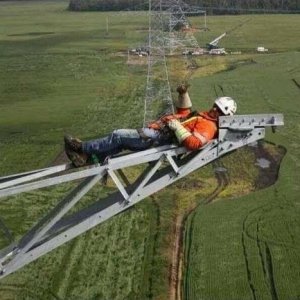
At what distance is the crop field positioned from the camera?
1391 centimetres

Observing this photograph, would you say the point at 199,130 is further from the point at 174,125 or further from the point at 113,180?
the point at 113,180

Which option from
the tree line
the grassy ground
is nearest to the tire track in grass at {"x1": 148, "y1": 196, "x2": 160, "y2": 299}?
the grassy ground

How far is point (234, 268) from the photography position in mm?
14375

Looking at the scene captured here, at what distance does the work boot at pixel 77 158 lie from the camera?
24.7ft

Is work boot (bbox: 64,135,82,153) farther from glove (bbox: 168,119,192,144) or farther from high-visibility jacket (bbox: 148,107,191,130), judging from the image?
glove (bbox: 168,119,192,144)

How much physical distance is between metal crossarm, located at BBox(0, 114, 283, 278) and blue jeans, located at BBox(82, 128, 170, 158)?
1.09 feet

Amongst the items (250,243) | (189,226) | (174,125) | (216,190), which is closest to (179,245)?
(189,226)

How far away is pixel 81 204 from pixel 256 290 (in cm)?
681

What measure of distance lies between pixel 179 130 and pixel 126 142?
33.4 inches

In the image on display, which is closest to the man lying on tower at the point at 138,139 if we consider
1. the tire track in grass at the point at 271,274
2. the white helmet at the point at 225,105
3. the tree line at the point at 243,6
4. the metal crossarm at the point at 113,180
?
the white helmet at the point at 225,105

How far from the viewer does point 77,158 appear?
7598 millimetres

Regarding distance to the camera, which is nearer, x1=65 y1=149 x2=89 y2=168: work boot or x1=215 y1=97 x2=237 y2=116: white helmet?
x1=65 y1=149 x2=89 y2=168: work boot

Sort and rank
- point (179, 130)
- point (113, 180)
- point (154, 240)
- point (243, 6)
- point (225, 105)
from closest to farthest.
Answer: point (113, 180), point (179, 130), point (225, 105), point (154, 240), point (243, 6)

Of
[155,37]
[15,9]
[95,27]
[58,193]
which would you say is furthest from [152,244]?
[15,9]
